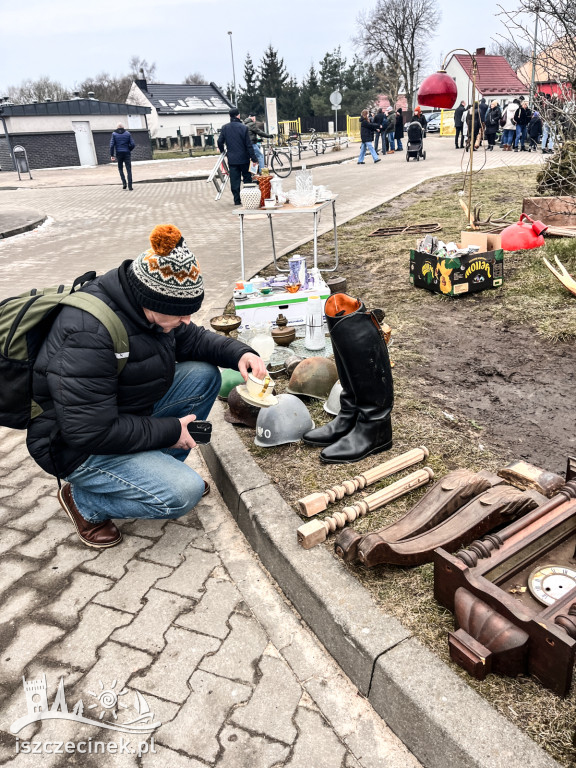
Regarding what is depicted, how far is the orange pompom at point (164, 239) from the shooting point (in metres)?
2.26

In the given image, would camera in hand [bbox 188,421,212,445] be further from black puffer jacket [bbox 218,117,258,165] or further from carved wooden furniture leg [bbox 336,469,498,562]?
black puffer jacket [bbox 218,117,258,165]

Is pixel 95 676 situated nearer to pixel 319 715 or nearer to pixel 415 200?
pixel 319 715

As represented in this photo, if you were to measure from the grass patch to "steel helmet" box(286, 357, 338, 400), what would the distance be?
101mm

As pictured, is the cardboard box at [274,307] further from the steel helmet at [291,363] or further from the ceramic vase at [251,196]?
the ceramic vase at [251,196]

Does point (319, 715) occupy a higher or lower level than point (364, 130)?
lower

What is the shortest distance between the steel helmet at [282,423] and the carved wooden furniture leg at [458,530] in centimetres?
111

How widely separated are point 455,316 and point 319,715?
4.15m

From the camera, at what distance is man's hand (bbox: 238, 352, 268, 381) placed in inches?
121

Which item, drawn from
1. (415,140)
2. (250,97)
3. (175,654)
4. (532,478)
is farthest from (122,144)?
(250,97)

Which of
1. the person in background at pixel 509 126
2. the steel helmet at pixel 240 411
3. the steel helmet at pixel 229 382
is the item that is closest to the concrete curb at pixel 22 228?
the steel helmet at pixel 229 382

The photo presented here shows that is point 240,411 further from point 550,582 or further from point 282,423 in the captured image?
point 550,582

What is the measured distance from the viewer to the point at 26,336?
7.68ft

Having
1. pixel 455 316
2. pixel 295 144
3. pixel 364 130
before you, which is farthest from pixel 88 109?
pixel 455 316

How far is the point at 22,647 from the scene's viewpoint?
2230 mm
